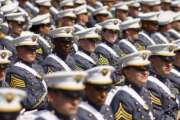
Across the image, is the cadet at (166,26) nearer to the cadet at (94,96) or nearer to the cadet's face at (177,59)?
the cadet's face at (177,59)

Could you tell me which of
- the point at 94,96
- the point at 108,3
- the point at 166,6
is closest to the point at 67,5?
the point at 108,3

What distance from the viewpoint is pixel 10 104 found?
550 cm

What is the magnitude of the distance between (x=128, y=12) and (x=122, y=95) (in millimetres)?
8269

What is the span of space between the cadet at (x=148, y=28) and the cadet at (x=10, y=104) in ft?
25.4

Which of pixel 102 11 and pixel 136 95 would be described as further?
pixel 102 11

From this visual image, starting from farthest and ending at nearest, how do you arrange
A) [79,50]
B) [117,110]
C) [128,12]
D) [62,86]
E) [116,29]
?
[128,12], [116,29], [79,50], [117,110], [62,86]

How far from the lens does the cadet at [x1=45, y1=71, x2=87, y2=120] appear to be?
582 centimetres

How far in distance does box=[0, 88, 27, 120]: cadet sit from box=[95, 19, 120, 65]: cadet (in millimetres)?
5587

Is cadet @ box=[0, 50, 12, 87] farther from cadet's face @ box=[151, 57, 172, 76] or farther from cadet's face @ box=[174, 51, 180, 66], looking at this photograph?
cadet's face @ box=[174, 51, 180, 66]

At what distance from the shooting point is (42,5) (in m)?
14.4

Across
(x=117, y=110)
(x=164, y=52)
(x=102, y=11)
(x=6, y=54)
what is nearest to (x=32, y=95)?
(x=6, y=54)

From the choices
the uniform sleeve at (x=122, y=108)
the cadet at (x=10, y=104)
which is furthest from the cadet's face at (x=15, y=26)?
the cadet at (x=10, y=104)

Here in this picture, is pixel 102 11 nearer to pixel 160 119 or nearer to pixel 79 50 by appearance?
pixel 79 50

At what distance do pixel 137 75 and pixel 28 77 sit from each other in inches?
79.2
